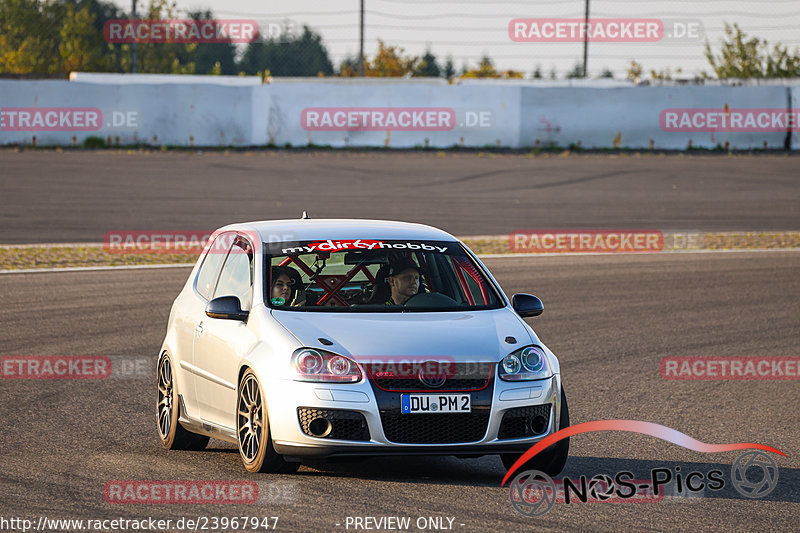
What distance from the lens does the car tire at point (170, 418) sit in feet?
26.6

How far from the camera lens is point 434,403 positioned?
6680mm

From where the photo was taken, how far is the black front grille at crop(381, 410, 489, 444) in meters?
6.66

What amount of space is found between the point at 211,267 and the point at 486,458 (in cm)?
221

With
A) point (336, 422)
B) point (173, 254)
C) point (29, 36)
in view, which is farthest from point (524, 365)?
point (29, 36)

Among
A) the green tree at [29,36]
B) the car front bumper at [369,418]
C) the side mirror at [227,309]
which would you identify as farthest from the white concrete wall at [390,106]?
the car front bumper at [369,418]

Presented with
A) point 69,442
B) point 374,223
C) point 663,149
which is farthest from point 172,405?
point 663,149

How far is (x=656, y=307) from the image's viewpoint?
1549cm

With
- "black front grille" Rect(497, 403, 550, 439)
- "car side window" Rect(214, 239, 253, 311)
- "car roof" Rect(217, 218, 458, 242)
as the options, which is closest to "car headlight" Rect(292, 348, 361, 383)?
"black front grille" Rect(497, 403, 550, 439)

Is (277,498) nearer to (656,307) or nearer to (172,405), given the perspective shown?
(172,405)

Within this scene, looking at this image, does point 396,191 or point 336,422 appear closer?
point 336,422

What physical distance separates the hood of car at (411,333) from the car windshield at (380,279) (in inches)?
8.8

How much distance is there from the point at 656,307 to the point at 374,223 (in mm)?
7766

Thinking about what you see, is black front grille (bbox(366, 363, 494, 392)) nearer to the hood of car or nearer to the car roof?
the hood of car

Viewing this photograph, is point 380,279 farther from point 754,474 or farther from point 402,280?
point 754,474
